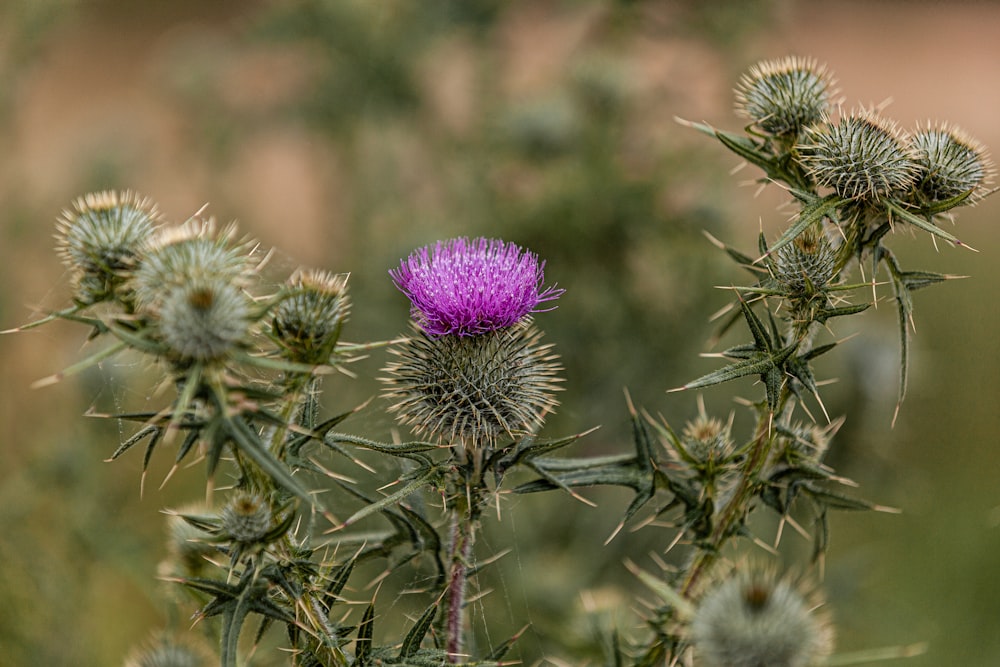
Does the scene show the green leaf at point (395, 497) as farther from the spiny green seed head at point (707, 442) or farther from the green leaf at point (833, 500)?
the green leaf at point (833, 500)

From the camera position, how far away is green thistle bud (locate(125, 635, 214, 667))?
2.66 meters

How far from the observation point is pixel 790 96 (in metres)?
2.61

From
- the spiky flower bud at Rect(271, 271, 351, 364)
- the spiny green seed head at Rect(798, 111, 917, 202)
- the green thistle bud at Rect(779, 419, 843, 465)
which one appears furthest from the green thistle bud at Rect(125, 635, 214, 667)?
the spiny green seed head at Rect(798, 111, 917, 202)

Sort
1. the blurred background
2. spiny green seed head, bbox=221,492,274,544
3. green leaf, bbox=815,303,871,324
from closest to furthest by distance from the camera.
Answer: spiny green seed head, bbox=221,492,274,544, green leaf, bbox=815,303,871,324, the blurred background

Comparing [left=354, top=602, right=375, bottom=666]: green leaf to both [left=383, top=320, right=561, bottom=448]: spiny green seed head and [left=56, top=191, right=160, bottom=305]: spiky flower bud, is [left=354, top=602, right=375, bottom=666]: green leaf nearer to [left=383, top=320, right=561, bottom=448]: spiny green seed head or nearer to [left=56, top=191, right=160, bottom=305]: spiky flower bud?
[left=383, top=320, right=561, bottom=448]: spiny green seed head

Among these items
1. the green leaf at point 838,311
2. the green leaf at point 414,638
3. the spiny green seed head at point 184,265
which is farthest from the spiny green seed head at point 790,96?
the green leaf at point 414,638

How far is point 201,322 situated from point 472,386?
832 millimetres

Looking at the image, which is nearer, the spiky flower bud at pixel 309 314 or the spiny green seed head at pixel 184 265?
the spiny green seed head at pixel 184 265

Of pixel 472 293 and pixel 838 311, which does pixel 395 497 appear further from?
pixel 838 311

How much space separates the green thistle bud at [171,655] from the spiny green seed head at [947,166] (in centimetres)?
232

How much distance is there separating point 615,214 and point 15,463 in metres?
3.63

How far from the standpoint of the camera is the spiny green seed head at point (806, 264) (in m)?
2.28

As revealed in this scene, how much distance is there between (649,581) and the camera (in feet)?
5.74

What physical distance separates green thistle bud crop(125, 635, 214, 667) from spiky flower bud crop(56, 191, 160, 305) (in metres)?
1.10
